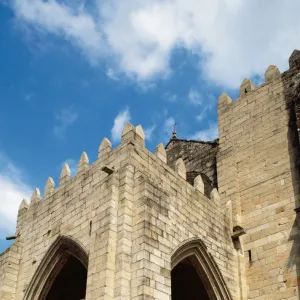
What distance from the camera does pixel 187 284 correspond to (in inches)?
467

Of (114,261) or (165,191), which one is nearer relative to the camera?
(114,261)

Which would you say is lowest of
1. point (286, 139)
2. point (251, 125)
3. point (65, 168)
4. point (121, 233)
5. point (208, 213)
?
point (121, 233)

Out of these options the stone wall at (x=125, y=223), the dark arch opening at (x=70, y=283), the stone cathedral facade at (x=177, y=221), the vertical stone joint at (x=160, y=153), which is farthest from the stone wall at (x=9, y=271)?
the vertical stone joint at (x=160, y=153)

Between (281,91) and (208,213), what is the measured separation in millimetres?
3887

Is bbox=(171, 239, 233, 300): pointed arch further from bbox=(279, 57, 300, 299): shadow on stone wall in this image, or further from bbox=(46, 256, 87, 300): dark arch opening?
bbox=(46, 256, 87, 300): dark arch opening

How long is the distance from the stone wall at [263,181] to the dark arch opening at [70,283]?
3.72 metres

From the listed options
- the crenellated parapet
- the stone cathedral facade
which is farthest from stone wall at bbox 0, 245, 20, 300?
the crenellated parapet

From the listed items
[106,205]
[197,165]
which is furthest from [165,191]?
[197,165]

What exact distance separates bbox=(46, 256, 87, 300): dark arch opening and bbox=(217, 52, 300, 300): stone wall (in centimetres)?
372

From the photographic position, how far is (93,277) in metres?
8.33

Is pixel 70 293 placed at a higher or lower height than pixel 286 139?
lower

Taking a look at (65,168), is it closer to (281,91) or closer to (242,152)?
(242,152)

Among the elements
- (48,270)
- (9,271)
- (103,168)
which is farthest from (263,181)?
(9,271)

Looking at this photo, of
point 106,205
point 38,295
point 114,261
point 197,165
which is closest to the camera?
point 114,261
